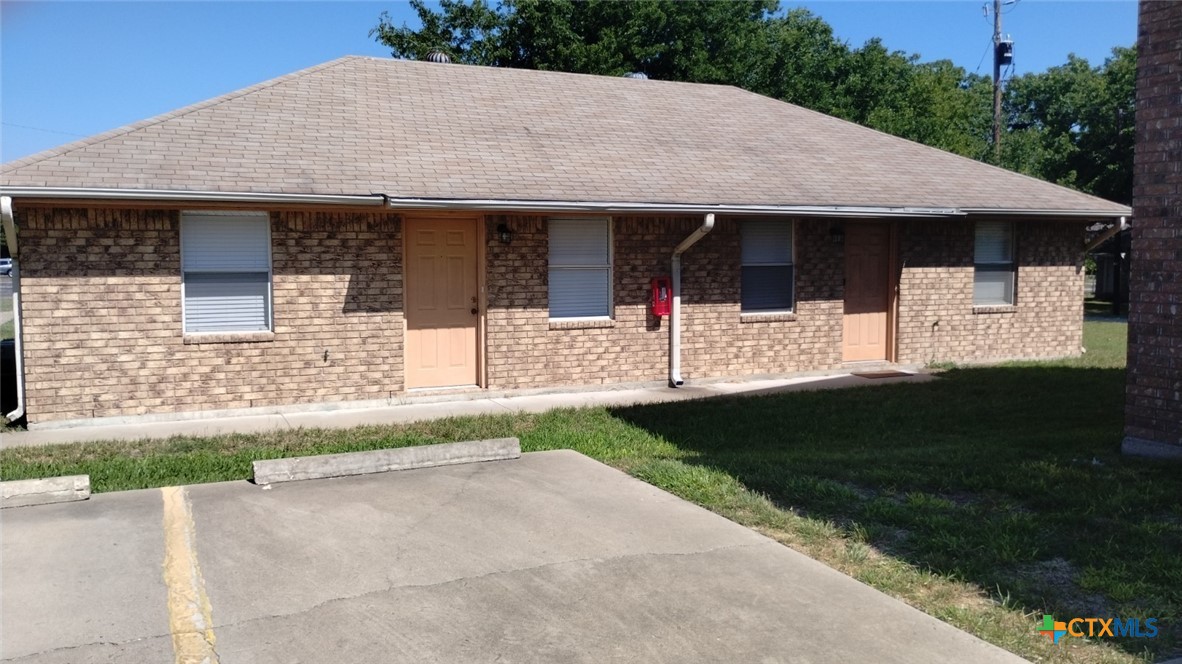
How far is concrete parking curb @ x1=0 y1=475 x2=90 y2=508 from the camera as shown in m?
6.75

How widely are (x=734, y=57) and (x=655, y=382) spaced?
2016cm

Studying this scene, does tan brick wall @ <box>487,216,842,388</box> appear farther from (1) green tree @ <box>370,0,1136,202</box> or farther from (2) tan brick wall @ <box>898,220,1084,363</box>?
(1) green tree @ <box>370,0,1136,202</box>

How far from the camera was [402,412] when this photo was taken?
10992 mm

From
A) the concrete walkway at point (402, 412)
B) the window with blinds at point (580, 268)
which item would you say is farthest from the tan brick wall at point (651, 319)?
the concrete walkway at point (402, 412)

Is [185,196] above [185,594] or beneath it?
above

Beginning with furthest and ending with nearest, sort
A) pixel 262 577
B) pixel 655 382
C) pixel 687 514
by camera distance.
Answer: pixel 655 382 → pixel 687 514 → pixel 262 577

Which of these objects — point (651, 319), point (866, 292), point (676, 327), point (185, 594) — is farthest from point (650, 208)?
point (185, 594)

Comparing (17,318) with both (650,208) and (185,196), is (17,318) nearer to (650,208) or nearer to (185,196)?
(185,196)

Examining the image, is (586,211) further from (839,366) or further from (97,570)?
(97,570)

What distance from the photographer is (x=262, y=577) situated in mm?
5332

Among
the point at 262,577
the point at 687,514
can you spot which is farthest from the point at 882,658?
the point at 262,577

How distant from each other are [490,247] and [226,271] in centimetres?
311

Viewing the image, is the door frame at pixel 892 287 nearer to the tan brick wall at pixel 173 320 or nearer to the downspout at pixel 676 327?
the downspout at pixel 676 327

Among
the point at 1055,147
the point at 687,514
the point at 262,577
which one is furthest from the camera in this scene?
the point at 1055,147
